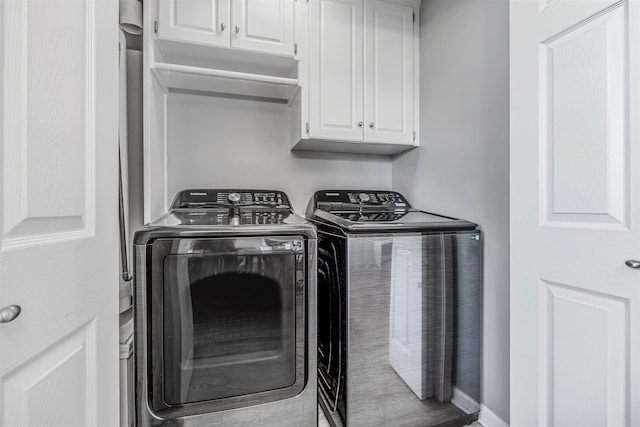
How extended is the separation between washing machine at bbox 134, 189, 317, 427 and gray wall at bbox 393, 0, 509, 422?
909 millimetres

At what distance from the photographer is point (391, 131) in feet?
6.77

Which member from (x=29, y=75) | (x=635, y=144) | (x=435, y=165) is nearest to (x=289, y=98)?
(x=435, y=165)

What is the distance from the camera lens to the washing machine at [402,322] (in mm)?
1389

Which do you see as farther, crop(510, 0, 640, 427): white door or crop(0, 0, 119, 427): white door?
crop(510, 0, 640, 427): white door

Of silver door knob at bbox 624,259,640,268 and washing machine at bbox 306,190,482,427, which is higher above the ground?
silver door knob at bbox 624,259,640,268

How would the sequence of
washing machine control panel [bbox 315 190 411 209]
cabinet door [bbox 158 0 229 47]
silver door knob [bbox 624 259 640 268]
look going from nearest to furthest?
silver door knob [bbox 624 259 640 268] → cabinet door [bbox 158 0 229 47] → washing machine control panel [bbox 315 190 411 209]

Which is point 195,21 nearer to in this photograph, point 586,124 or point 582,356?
point 586,124

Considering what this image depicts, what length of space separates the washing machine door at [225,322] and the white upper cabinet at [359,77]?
0.94 meters

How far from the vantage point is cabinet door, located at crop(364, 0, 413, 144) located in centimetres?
200

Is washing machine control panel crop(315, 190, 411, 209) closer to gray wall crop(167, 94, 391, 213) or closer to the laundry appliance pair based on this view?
gray wall crop(167, 94, 391, 213)

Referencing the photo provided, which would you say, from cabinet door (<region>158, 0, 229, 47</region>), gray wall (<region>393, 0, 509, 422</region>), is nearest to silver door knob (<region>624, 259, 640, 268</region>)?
gray wall (<region>393, 0, 509, 422</region>)

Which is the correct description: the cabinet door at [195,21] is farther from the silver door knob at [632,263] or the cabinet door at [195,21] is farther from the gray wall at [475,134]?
the silver door knob at [632,263]

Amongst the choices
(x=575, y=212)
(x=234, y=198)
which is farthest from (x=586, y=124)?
(x=234, y=198)

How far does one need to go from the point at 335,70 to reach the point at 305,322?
1513 mm
